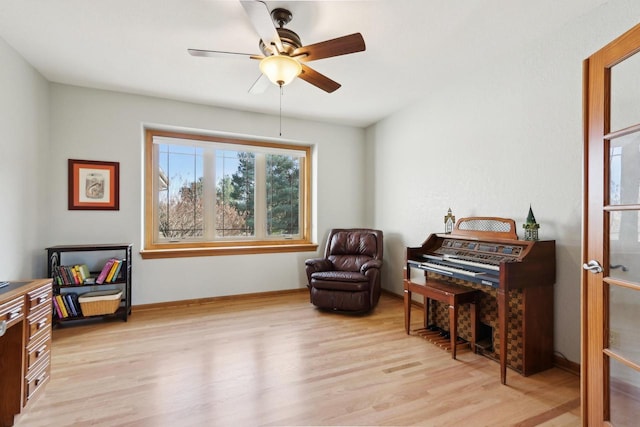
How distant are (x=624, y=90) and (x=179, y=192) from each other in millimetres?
4196

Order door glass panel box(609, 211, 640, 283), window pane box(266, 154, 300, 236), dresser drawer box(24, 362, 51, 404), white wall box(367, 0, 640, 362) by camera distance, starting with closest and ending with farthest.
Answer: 1. door glass panel box(609, 211, 640, 283)
2. dresser drawer box(24, 362, 51, 404)
3. white wall box(367, 0, 640, 362)
4. window pane box(266, 154, 300, 236)

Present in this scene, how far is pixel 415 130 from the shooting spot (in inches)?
146

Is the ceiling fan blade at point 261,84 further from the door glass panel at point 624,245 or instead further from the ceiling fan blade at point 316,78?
the door glass panel at point 624,245

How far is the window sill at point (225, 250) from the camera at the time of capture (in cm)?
357

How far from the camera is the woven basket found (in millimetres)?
3020

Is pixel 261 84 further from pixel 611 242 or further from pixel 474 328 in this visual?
pixel 474 328

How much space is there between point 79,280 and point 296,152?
9.96 ft

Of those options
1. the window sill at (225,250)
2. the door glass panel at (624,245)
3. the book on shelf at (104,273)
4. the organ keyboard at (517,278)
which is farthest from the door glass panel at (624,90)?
the book on shelf at (104,273)

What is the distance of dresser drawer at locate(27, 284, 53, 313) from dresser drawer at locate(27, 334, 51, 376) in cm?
21

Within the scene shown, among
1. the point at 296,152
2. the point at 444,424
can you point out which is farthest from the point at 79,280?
the point at 444,424

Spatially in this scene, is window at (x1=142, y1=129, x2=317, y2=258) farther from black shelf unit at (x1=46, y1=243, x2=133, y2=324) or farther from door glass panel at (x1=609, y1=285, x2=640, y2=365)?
door glass panel at (x1=609, y1=285, x2=640, y2=365)

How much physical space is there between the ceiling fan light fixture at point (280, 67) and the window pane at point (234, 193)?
2.32 m

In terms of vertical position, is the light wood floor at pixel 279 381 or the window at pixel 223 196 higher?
the window at pixel 223 196

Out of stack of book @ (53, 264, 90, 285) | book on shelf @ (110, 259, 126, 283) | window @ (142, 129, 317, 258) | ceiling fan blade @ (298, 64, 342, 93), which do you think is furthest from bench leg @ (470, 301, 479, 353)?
stack of book @ (53, 264, 90, 285)
